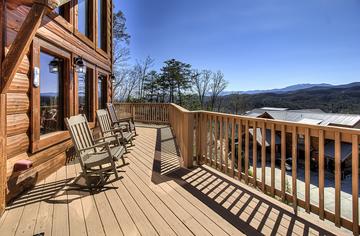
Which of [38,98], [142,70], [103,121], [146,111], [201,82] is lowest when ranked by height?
[103,121]

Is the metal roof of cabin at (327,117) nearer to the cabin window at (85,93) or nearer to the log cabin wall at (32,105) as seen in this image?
the cabin window at (85,93)

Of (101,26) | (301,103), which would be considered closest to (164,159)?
(101,26)

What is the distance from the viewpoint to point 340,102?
112ft

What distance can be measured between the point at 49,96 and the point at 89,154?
124cm

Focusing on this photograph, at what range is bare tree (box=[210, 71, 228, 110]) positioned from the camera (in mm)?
28125

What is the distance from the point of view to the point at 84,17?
201 inches

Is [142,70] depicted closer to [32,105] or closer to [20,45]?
[32,105]

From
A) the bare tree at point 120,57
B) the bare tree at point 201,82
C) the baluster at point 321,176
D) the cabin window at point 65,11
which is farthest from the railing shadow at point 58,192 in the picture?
the bare tree at point 201,82

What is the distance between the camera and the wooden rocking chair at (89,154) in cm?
274

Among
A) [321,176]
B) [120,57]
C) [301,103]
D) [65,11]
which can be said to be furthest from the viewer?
[301,103]

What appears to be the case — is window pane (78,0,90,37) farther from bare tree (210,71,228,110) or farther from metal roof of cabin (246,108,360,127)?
bare tree (210,71,228,110)

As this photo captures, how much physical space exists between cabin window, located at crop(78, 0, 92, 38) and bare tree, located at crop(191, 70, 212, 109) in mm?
20763

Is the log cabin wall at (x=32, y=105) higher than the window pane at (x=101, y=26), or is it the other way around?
the window pane at (x=101, y=26)

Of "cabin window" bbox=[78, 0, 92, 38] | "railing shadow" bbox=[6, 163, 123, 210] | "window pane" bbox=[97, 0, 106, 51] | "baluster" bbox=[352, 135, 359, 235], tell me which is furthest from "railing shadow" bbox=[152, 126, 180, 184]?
"window pane" bbox=[97, 0, 106, 51]
